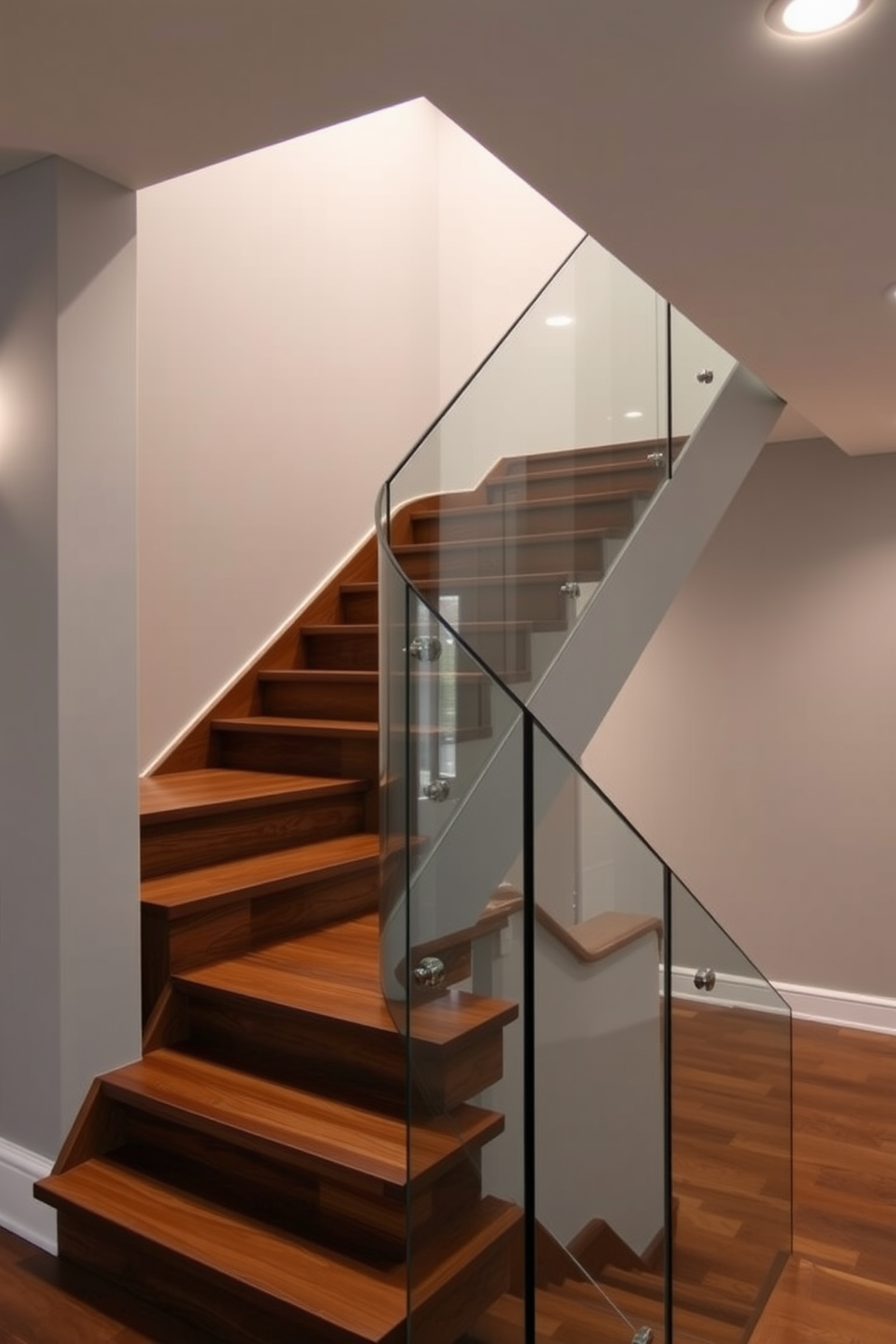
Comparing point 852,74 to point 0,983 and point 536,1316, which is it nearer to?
point 536,1316

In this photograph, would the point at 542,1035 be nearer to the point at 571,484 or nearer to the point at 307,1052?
the point at 307,1052

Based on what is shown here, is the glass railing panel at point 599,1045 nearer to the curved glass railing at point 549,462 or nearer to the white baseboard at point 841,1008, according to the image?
the curved glass railing at point 549,462

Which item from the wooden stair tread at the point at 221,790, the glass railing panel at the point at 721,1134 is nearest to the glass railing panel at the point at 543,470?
the wooden stair tread at the point at 221,790

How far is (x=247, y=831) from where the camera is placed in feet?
10.7

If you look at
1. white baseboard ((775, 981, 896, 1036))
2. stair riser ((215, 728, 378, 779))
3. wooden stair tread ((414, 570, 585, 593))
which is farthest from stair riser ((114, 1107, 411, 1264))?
white baseboard ((775, 981, 896, 1036))

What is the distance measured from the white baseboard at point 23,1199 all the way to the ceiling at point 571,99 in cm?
235

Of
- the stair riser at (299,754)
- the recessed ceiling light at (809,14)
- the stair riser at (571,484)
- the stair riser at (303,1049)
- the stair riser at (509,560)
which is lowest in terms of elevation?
the stair riser at (303,1049)

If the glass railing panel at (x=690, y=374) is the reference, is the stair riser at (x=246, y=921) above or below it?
below

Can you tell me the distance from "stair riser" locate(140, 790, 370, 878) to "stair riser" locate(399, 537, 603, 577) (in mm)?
909

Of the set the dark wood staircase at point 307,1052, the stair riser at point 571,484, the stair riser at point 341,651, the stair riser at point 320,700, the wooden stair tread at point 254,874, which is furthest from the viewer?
the stair riser at point 341,651

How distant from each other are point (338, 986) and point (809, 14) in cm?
225

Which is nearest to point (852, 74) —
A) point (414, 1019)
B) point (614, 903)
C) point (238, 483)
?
point (614, 903)

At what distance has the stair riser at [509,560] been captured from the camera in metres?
3.08

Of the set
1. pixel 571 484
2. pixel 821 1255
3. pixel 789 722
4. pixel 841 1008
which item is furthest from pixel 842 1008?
pixel 571 484
